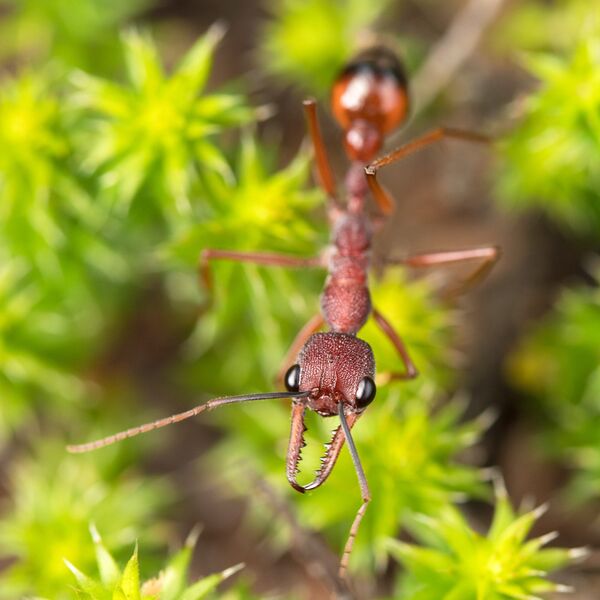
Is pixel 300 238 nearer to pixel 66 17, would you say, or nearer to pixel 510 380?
pixel 510 380

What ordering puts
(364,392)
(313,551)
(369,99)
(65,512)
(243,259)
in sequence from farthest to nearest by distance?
(369,99) → (65,512) → (243,259) → (313,551) → (364,392)

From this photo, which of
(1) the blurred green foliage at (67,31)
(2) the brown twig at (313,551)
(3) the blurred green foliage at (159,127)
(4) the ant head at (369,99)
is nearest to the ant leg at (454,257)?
(4) the ant head at (369,99)

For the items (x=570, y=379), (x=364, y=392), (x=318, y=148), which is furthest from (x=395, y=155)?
(x=570, y=379)

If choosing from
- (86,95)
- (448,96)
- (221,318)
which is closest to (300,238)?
(221,318)

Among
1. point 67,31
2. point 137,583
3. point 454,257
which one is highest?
point 67,31

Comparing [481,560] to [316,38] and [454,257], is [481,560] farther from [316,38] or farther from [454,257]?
[316,38]

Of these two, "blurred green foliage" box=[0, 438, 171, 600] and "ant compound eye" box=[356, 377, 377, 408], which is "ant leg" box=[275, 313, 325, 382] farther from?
"blurred green foliage" box=[0, 438, 171, 600]
